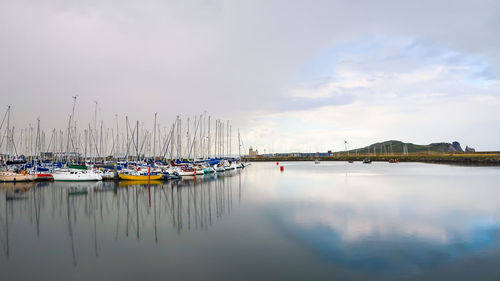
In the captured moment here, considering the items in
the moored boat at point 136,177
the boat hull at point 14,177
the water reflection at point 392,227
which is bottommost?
the water reflection at point 392,227

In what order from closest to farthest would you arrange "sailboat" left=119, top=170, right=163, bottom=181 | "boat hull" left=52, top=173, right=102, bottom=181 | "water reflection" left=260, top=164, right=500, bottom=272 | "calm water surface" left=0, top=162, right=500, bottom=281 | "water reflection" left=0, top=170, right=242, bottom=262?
"calm water surface" left=0, top=162, right=500, bottom=281
"water reflection" left=260, top=164, right=500, bottom=272
"water reflection" left=0, top=170, right=242, bottom=262
"boat hull" left=52, top=173, right=102, bottom=181
"sailboat" left=119, top=170, right=163, bottom=181

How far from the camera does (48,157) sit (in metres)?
91.4

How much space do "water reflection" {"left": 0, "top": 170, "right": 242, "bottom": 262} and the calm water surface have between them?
0.09 metres

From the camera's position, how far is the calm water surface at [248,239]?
1296 cm

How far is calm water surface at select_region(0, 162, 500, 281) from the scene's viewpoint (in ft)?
42.5

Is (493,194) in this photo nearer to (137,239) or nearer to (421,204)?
(421,204)

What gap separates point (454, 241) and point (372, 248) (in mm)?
5376

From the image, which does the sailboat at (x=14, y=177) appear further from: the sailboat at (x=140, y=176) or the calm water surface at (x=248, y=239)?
the calm water surface at (x=248, y=239)

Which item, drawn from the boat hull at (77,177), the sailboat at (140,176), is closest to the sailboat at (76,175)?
the boat hull at (77,177)

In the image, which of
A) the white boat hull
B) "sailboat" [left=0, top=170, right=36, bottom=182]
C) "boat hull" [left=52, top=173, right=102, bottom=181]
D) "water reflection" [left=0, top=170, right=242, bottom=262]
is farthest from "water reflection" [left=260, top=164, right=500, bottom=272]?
"sailboat" [left=0, top=170, right=36, bottom=182]

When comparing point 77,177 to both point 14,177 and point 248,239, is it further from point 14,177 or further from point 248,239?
point 248,239

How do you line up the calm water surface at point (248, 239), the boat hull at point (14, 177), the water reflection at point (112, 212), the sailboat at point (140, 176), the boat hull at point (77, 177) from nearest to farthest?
the calm water surface at point (248, 239) → the water reflection at point (112, 212) → the boat hull at point (14, 177) → the boat hull at point (77, 177) → the sailboat at point (140, 176)

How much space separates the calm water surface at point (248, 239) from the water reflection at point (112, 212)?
0.29ft

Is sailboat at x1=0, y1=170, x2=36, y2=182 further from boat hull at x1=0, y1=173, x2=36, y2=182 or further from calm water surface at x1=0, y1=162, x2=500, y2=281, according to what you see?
calm water surface at x1=0, y1=162, x2=500, y2=281
